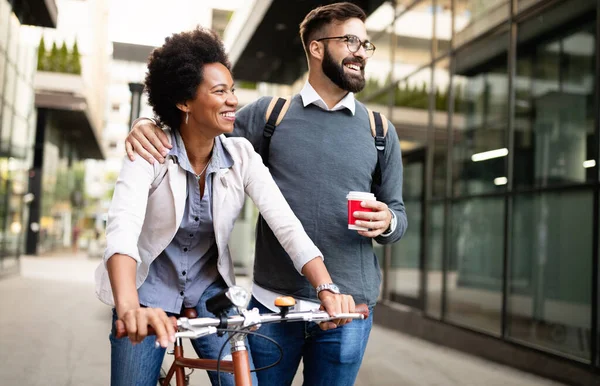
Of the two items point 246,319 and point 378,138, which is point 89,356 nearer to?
point 378,138

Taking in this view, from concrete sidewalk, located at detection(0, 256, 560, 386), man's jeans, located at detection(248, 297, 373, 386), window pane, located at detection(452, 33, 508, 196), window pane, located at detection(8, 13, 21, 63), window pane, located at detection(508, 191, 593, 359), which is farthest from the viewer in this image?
window pane, located at detection(8, 13, 21, 63)

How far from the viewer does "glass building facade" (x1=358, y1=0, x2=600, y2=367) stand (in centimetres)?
732

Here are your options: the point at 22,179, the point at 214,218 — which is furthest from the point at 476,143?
the point at 22,179

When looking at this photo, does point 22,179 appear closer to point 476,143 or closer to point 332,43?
point 476,143

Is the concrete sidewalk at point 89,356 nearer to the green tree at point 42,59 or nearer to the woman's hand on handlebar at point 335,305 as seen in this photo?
the woman's hand on handlebar at point 335,305

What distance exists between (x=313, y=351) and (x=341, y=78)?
1095 mm

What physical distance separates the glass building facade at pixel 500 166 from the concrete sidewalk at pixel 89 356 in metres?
0.62

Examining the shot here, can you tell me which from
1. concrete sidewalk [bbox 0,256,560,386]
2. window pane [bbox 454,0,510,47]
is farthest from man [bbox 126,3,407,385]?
window pane [bbox 454,0,510,47]

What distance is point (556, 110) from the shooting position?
7.87 meters

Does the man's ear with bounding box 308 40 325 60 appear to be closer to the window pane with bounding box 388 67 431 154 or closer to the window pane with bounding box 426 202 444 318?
the window pane with bounding box 426 202 444 318

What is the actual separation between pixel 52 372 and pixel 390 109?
767 centimetres

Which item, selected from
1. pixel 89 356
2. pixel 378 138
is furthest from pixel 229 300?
pixel 89 356

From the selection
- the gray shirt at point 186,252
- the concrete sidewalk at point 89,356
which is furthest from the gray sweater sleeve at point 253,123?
the concrete sidewalk at point 89,356

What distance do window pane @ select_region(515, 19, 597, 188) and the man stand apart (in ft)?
16.6
